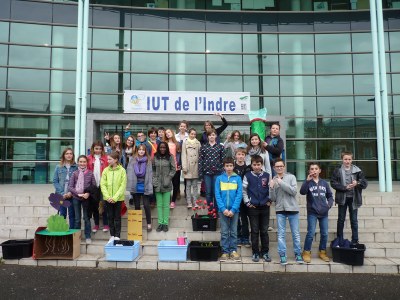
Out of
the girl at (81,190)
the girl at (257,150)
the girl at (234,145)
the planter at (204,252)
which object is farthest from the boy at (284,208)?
the girl at (81,190)

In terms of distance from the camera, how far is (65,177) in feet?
22.7

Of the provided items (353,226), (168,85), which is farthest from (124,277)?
(168,85)

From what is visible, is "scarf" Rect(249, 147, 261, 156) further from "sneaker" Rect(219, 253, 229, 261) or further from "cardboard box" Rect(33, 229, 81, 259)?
"cardboard box" Rect(33, 229, 81, 259)

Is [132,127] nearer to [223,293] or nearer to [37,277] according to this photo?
[37,277]

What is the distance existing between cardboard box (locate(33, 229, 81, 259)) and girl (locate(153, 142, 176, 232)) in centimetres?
166

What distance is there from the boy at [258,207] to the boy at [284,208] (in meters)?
0.17

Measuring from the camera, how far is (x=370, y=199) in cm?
841

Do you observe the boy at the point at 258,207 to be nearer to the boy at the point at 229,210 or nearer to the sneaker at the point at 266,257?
the sneaker at the point at 266,257

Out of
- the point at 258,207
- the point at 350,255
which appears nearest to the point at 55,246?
the point at 258,207

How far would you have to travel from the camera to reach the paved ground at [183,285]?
182 inches

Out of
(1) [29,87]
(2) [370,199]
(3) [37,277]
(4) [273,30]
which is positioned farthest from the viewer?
(4) [273,30]

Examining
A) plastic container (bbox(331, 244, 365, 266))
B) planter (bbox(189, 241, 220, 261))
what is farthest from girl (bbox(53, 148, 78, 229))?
plastic container (bbox(331, 244, 365, 266))

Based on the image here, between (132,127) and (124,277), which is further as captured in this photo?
(132,127)

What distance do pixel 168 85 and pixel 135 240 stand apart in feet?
31.8
